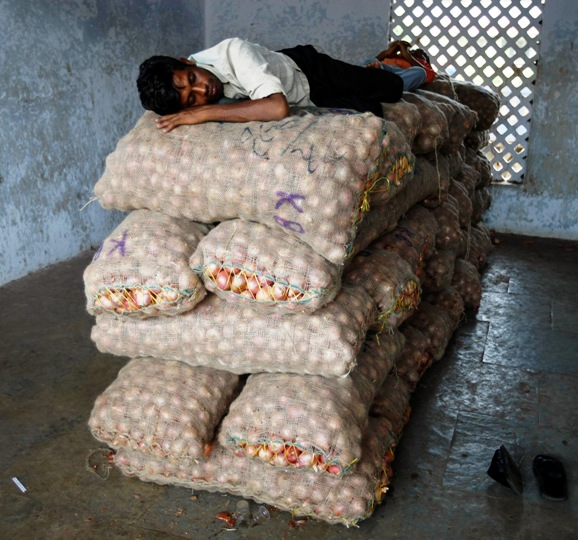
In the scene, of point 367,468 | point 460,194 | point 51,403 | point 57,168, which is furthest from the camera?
point 57,168

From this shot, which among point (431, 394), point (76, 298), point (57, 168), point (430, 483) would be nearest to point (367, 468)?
point (430, 483)

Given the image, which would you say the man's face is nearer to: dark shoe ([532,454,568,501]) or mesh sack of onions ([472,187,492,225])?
dark shoe ([532,454,568,501])

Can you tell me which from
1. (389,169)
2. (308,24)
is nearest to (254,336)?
(389,169)

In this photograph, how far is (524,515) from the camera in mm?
2172

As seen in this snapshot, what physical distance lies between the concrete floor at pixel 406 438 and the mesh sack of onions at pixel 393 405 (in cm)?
10

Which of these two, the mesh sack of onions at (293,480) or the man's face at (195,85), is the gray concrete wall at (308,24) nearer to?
the man's face at (195,85)

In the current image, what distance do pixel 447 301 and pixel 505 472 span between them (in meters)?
1.41

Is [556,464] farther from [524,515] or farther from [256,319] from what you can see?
[256,319]

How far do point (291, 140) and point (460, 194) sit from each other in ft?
7.01

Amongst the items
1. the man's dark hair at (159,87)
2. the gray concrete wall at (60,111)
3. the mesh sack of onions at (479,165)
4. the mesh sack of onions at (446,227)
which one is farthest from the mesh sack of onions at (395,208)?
the gray concrete wall at (60,111)

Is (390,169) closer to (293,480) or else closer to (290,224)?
(290,224)

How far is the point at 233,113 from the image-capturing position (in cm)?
216

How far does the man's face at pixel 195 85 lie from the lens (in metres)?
2.25

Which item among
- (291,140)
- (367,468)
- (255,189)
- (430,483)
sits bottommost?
(430,483)
